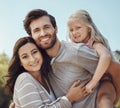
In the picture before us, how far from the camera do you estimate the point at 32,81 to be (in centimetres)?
290

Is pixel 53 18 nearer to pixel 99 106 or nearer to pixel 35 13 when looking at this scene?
pixel 35 13

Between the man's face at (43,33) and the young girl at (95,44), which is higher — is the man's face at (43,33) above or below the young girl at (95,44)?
above

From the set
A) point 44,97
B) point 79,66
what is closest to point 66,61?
point 79,66

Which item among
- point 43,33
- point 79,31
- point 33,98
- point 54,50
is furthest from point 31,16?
point 33,98

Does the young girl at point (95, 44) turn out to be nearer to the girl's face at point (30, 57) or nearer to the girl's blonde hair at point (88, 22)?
the girl's blonde hair at point (88, 22)

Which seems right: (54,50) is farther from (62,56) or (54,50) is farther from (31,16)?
(31,16)

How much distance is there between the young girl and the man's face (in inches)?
11.8

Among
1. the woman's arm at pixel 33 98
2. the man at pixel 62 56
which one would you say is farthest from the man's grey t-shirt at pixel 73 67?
the woman's arm at pixel 33 98

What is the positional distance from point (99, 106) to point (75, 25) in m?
0.69

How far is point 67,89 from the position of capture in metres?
3.03

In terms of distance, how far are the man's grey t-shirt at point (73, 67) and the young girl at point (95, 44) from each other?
0.21 feet

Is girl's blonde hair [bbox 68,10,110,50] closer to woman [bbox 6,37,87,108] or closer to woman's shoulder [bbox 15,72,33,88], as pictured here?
woman [bbox 6,37,87,108]

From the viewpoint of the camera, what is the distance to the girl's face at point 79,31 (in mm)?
3335

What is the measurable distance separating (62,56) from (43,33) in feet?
0.67
